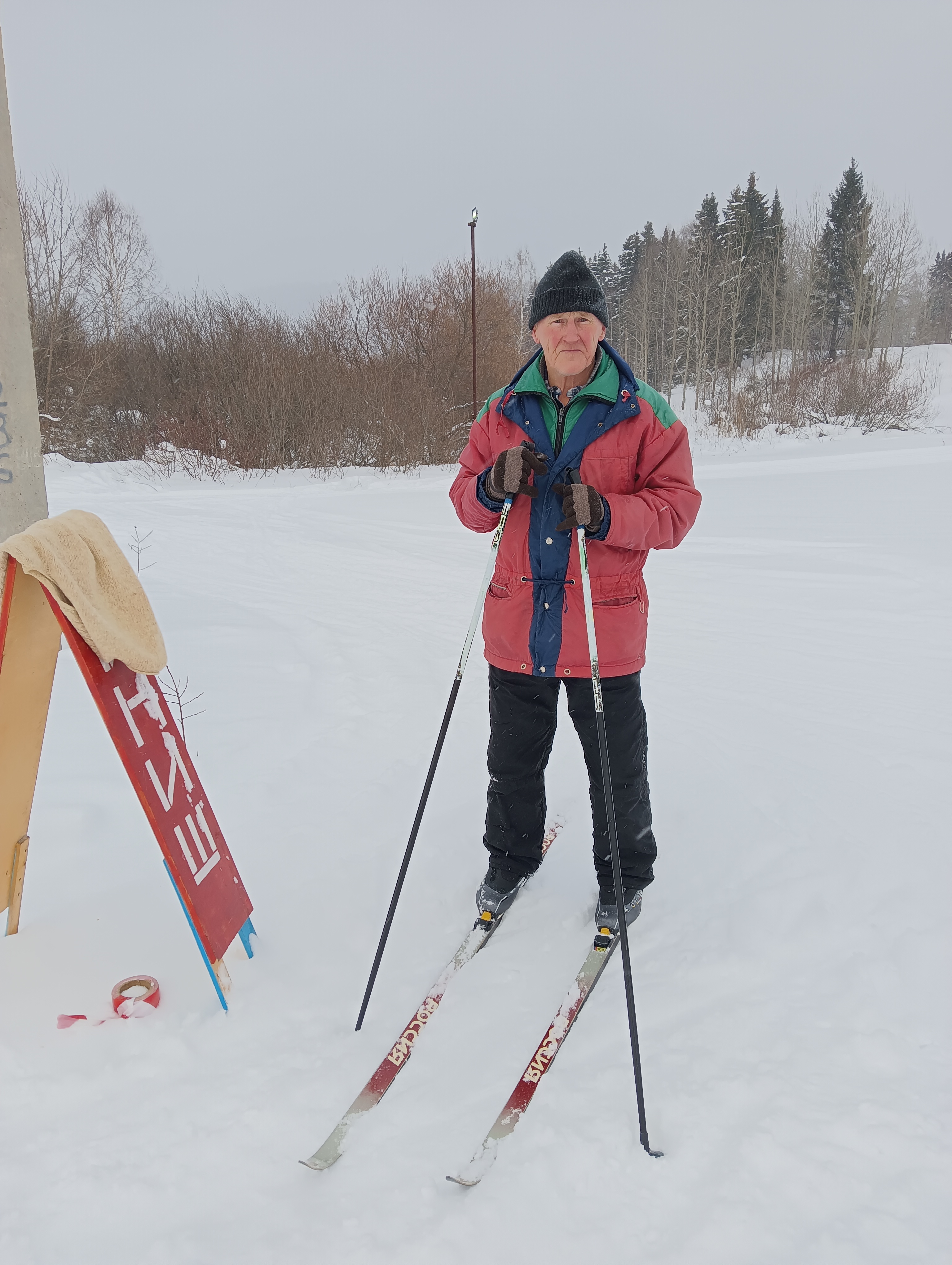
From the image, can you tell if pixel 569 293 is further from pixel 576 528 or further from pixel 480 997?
pixel 480 997

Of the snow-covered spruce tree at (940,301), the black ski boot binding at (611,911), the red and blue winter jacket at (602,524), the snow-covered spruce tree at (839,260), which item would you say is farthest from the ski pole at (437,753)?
the snow-covered spruce tree at (940,301)

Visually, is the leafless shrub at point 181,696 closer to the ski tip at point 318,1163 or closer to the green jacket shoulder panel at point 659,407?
the ski tip at point 318,1163


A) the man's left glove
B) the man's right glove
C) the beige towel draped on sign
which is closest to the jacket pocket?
the man's left glove

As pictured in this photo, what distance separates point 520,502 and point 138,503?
406 inches

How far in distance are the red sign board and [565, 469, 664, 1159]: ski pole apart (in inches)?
40.7

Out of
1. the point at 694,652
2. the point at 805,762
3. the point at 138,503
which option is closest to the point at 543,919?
the point at 805,762

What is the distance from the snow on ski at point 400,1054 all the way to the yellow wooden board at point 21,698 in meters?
1.13

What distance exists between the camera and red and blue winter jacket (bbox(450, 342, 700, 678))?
6.28ft

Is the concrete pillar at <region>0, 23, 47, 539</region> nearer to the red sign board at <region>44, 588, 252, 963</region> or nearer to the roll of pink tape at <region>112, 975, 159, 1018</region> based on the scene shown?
the red sign board at <region>44, 588, 252, 963</region>

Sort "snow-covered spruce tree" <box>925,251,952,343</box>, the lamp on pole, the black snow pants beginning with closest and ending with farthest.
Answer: the black snow pants < the lamp on pole < "snow-covered spruce tree" <box>925,251,952,343</box>

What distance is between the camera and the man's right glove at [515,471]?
72.9 inches

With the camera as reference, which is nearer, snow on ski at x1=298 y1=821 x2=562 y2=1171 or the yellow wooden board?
snow on ski at x1=298 y1=821 x2=562 y2=1171

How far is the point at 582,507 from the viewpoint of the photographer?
1.79 meters

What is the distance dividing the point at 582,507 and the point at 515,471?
0.66 feet
